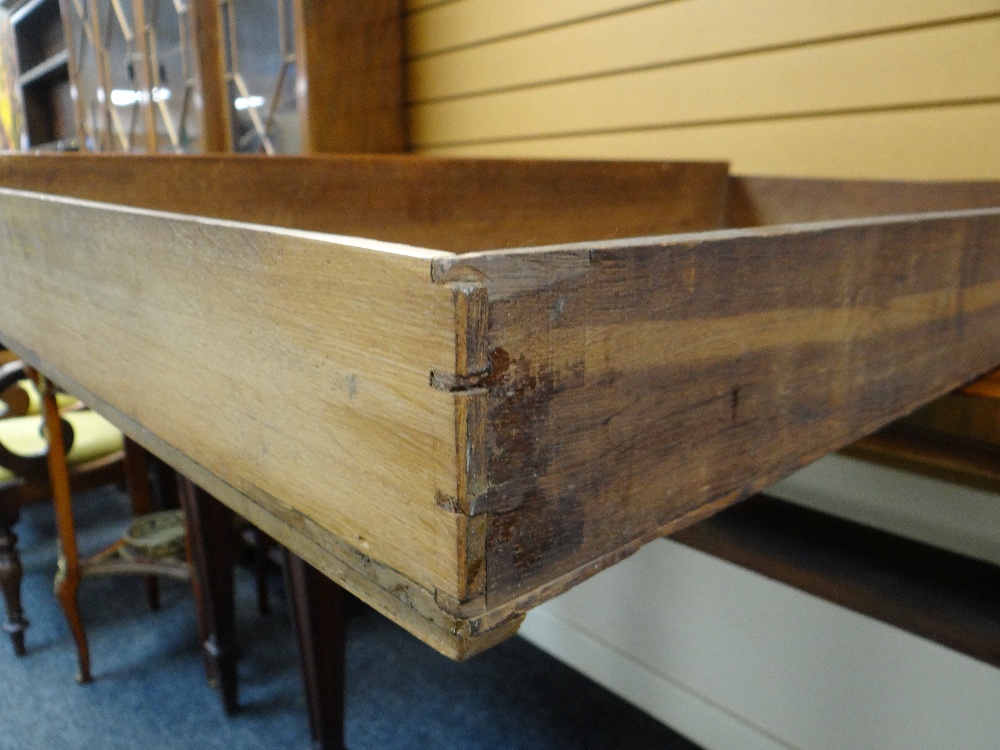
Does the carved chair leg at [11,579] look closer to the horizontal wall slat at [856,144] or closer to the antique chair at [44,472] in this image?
the antique chair at [44,472]

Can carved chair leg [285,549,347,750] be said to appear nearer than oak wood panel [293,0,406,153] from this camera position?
Yes

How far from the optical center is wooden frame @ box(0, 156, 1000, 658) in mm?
306

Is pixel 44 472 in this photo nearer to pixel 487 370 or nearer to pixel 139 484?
pixel 139 484

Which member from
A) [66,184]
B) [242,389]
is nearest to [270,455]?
[242,389]

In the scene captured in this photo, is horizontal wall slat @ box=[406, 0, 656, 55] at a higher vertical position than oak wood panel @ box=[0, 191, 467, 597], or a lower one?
higher

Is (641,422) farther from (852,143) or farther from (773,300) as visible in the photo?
(852,143)

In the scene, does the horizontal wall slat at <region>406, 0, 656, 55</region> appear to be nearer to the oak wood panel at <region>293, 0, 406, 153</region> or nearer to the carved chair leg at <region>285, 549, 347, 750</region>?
the oak wood panel at <region>293, 0, 406, 153</region>

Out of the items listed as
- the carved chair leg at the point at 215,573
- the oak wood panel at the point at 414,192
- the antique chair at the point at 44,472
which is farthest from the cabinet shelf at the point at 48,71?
the oak wood panel at the point at 414,192

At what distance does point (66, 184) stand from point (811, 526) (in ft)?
3.56

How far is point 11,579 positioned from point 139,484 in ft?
1.09

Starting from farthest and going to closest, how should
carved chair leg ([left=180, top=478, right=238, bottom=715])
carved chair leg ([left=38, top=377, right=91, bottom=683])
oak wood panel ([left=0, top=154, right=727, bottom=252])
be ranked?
1. carved chair leg ([left=38, top=377, right=91, bottom=683])
2. carved chair leg ([left=180, top=478, right=238, bottom=715])
3. oak wood panel ([left=0, top=154, right=727, bottom=252])

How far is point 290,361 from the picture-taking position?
1.24 ft

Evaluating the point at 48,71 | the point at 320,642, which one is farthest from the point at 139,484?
the point at 48,71

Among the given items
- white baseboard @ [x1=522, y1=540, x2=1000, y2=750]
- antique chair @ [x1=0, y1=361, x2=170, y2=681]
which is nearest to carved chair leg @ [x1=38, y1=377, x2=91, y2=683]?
antique chair @ [x1=0, y1=361, x2=170, y2=681]
